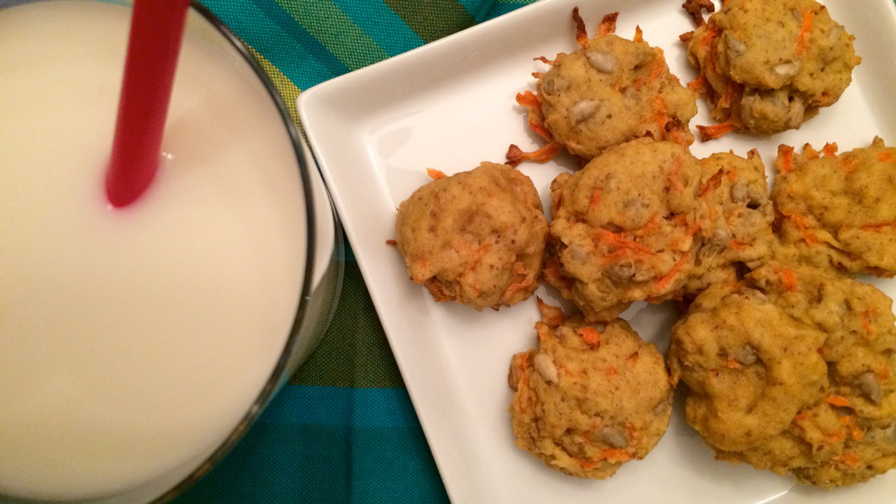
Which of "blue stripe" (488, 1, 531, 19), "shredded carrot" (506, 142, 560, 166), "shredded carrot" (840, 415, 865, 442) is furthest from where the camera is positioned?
"blue stripe" (488, 1, 531, 19)

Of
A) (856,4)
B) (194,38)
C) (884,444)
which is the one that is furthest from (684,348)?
(194,38)

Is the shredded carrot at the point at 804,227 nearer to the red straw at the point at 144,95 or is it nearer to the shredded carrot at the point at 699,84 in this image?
the shredded carrot at the point at 699,84

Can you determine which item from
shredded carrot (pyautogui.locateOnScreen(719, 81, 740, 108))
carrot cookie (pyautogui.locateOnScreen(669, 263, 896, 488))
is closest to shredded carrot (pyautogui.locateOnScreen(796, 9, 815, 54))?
shredded carrot (pyautogui.locateOnScreen(719, 81, 740, 108))

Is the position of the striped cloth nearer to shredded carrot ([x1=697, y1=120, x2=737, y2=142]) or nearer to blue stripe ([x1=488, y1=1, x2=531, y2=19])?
blue stripe ([x1=488, y1=1, x2=531, y2=19])

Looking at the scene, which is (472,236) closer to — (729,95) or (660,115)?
(660,115)

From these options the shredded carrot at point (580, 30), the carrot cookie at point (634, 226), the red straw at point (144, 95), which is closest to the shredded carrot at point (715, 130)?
the carrot cookie at point (634, 226)

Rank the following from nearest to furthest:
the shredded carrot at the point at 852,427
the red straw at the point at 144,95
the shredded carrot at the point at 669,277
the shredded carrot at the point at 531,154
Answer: the red straw at the point at 144,95 < the shredded carrot at the point at 669,277 < the shredded carrot at the point at 852,427 < the shredded carrot at the point at 531,154
